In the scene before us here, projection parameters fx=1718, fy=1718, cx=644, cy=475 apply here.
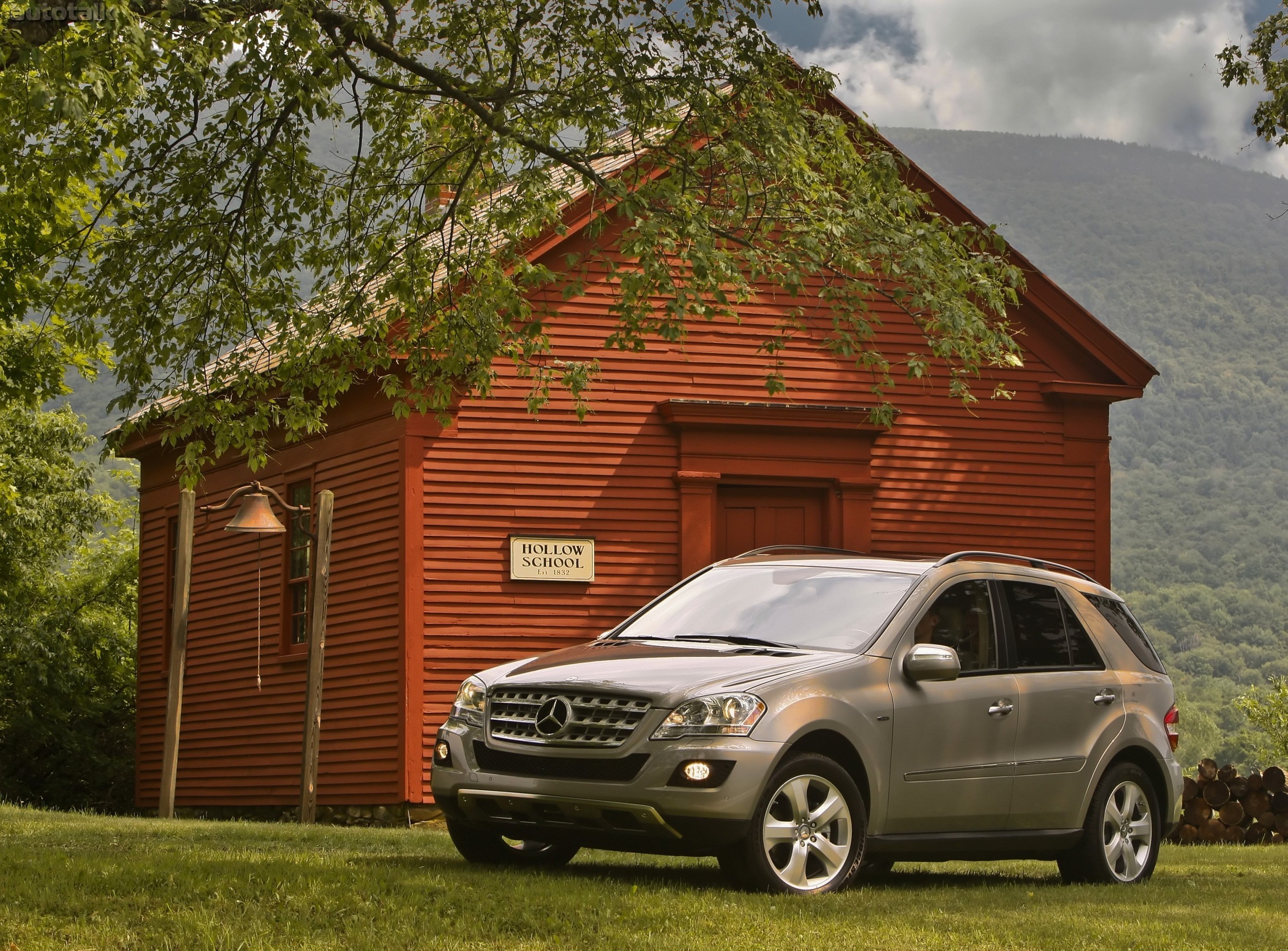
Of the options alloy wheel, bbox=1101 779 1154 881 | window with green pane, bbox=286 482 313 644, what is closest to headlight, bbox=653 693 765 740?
A: alloy wheel, bbox=1101 779 1154 881

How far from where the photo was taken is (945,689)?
29.4ft

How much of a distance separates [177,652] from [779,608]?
11045 millimetres

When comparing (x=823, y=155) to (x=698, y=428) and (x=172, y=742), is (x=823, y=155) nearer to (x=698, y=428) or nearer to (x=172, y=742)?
(x=698, y=428)

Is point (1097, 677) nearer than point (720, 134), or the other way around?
point (1097, 677)

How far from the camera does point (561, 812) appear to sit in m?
8.03

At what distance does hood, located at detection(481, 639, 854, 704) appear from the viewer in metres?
8.05

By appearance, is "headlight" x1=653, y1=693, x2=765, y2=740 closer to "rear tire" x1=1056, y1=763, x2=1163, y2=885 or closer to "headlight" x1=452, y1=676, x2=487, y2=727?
"headlight" x1=452, y1=676, x2=487, y2=727

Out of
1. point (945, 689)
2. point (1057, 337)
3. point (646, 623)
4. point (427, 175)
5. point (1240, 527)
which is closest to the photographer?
point (945, 689)

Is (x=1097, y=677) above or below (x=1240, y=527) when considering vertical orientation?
below

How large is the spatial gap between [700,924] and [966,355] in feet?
22.9

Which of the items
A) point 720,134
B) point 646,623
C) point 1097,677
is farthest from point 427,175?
point 1097,677

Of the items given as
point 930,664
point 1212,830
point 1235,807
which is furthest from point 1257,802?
point 930,664

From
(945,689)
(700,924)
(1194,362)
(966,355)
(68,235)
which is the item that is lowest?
(700,924)

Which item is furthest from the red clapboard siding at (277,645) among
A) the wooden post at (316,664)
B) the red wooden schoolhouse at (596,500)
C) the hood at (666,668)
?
the hood at (666,668)
